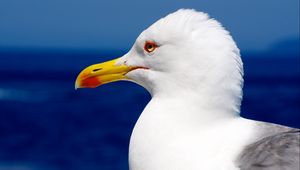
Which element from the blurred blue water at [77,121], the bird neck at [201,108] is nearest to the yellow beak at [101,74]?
the bird neck at [201,108]

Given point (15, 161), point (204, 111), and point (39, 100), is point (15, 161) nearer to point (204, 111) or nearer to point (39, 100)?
point (204, 111)

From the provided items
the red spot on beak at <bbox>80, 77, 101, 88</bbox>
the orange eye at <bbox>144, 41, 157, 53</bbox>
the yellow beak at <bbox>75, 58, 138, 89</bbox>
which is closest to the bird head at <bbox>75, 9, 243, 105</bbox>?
the orange eye at <bbox>144, 41, 157, 53</bbox>

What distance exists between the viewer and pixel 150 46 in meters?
5.26

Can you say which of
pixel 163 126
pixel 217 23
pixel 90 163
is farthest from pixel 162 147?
pixel 90 163

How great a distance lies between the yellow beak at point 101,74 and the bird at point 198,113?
327 mm

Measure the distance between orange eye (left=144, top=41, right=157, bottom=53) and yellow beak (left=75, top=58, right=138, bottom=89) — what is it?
27 cm

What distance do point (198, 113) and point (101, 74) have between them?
0.98 meters

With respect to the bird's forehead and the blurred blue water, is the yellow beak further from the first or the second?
the blurred blue water

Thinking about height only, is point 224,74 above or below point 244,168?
above

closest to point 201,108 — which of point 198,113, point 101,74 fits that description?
point 198,113

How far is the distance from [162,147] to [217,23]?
2.80 ft

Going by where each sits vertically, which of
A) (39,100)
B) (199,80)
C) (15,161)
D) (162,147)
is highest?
(199,80)

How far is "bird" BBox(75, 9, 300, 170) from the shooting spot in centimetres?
461

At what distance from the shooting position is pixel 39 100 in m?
36.1
